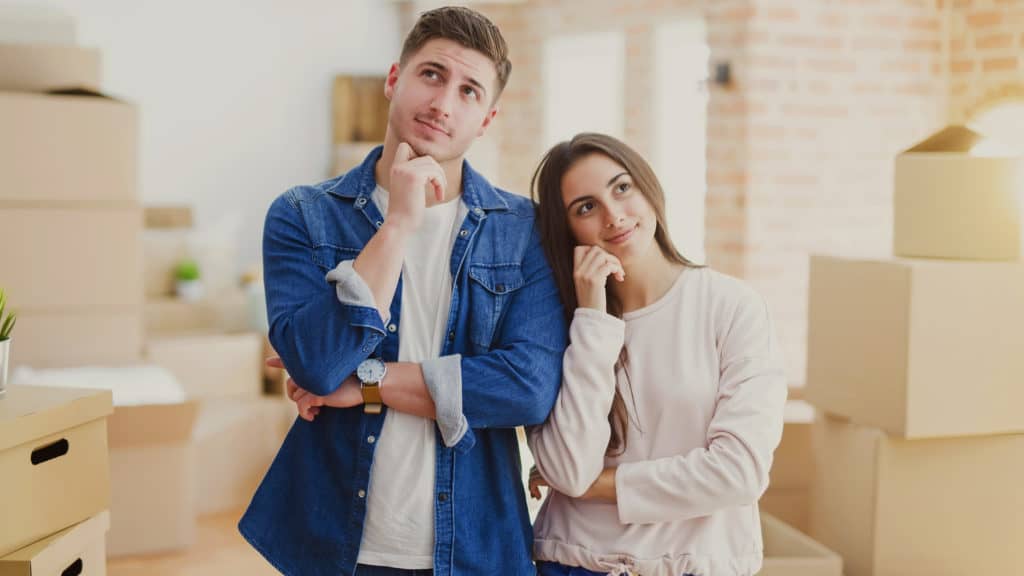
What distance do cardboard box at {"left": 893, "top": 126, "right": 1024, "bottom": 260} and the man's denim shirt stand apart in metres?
1.33

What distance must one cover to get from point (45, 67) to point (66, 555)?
2061 mm

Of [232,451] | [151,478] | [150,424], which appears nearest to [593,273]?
[150,424]

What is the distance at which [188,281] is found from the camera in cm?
527

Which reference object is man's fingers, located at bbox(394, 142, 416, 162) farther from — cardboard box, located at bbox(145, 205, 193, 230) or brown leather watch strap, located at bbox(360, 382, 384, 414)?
cardboard box, located at bbox(145, 205, 193, 230)

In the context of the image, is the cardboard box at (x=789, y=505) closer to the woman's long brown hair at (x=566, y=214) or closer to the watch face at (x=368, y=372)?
the woman's long brown hair at (x=566, y=214)

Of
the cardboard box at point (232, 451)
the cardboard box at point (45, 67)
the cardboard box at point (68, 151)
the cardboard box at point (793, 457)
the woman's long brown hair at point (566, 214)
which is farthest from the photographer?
the cardboard box at point (232, 451)

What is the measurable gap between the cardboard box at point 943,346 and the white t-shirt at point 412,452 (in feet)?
4.24

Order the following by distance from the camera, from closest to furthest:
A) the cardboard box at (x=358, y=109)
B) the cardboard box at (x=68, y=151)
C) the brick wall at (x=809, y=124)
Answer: the cardboard box at (x=68, y=151)
the brick wall at (x=809, y=124)
the cardboard box at (x=358, y=109)

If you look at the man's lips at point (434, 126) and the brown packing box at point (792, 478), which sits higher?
the man's lips at point (434, 126)

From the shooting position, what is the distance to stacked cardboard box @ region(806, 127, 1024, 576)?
2441 mm

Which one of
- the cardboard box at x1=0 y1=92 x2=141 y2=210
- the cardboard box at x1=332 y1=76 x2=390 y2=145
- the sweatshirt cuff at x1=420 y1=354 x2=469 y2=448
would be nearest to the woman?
the sweatshirt cuff at x1=420 y1=354 x2=469 y2=448

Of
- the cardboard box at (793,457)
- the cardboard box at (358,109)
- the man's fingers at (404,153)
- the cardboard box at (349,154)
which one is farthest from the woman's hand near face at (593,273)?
the cardboard box at (358,109)

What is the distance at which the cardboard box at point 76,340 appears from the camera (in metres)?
3.36

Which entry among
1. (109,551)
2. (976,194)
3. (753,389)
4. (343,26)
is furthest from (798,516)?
(343,26)
